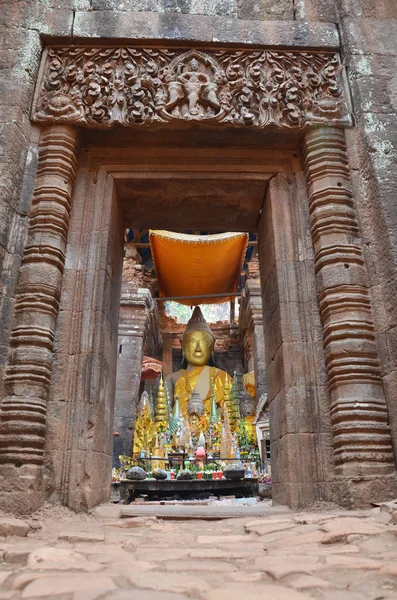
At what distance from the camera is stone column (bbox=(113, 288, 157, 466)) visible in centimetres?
1322

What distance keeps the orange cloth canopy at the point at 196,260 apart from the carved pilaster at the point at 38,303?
7.65 m

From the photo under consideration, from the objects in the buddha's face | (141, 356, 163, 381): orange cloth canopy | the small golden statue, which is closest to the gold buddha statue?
the buddha's face

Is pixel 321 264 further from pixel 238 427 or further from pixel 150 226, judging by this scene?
pixel 238 427

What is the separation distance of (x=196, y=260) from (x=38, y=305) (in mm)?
8802

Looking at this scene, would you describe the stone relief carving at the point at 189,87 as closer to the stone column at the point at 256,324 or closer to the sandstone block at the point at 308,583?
the sandstone block at the point at 308,583

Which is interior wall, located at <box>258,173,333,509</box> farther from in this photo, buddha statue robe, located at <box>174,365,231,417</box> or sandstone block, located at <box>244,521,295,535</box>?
buddha statue robe, located at <box>174,365,231,417</box>

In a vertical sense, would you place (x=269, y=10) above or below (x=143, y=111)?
above

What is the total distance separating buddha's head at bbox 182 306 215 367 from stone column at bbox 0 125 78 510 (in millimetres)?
14007

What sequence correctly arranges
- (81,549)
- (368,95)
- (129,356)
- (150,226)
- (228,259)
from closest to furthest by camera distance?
(81,549), (368,95), (150,226), (228,259), (129,356)

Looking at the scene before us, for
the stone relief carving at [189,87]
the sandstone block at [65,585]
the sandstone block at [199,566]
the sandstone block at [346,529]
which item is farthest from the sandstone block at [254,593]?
the stone relief carving at [189,87]

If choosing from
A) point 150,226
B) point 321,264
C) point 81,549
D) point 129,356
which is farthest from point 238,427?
point 81,549

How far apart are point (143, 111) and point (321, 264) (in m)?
2.52

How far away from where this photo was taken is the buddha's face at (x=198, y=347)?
61.4ft

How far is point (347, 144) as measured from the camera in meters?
5.13
